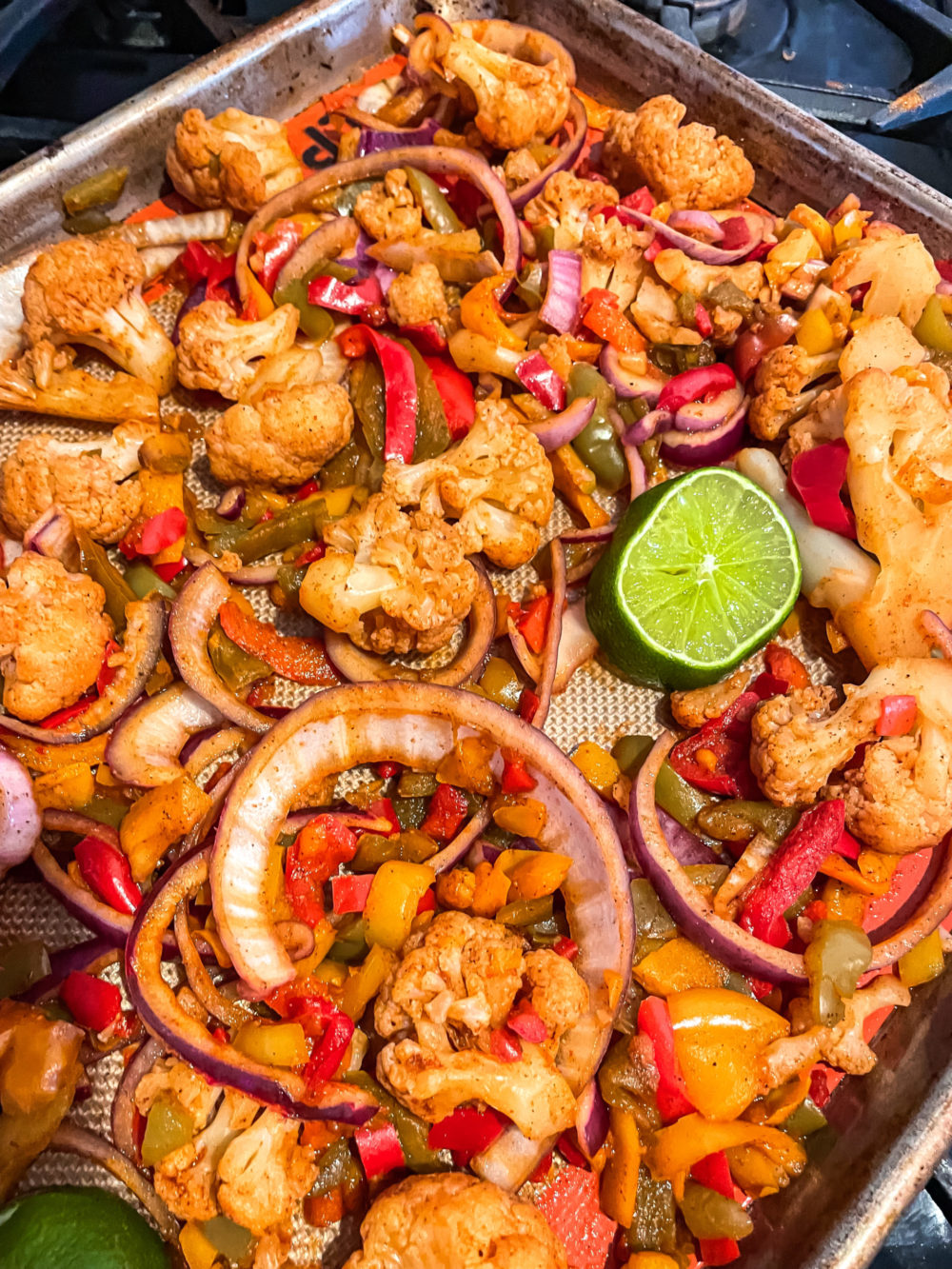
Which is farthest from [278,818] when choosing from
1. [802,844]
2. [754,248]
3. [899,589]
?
[754,248]

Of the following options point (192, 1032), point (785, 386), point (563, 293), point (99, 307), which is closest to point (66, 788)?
point (192, 1032)

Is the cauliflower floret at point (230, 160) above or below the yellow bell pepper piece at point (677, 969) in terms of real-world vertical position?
above

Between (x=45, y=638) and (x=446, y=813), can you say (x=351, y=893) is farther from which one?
(x=45, y=638)

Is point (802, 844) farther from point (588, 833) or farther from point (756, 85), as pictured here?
point (756, 85)

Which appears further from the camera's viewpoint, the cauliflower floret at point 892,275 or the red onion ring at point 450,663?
the cauliflower floret at point 892,275

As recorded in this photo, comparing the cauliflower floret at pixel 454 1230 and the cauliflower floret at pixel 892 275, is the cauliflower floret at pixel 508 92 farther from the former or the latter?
the cauliflower floret at pixel 454 1230

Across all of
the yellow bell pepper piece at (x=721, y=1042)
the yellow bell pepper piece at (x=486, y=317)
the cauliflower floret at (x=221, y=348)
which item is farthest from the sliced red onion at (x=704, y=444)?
the yellow bell pepper piece at (x=721, y=1042)

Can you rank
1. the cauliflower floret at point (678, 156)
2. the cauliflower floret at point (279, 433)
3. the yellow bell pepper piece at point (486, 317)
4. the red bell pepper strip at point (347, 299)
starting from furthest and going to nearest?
1. the cauliflower floret at point (678, 156)
2. the red bell pepper strip at point (347, 299)
3. the yellow bell pepper piece at point (486, 317)
4. the cauliflower floret at point (279, 433)
